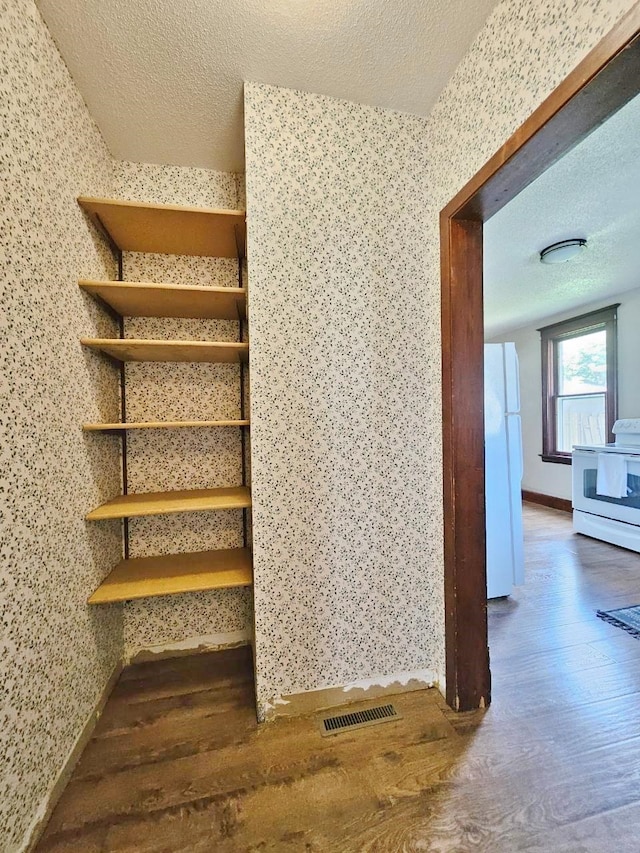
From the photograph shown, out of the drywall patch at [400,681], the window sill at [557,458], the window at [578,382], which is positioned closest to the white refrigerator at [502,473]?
the drywall patch at [400,681]

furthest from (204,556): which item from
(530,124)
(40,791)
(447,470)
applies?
(530,124)

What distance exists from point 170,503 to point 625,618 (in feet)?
8.81

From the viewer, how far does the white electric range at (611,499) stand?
3.20 meters

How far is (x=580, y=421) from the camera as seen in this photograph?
457cm

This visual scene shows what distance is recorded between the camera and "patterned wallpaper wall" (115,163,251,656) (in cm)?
188

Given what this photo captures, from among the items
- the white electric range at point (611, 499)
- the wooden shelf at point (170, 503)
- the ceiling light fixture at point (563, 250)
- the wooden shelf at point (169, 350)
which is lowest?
the white electric range at point (611, 499)

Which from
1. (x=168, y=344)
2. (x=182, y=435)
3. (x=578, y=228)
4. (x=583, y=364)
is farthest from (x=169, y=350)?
(x=583, y=364)

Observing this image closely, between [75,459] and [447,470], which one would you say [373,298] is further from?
[75,459]

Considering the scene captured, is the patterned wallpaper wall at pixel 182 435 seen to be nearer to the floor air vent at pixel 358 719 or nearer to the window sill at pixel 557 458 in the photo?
the floor air vent at pixel 358 719

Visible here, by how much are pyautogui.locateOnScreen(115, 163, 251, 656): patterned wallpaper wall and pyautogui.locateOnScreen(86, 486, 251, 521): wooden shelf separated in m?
0.12

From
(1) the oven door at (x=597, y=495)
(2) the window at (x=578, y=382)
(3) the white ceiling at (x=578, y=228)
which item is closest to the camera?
(3) the white ceiling at (x=578, y=228)

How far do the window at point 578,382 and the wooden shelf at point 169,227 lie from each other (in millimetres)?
4304

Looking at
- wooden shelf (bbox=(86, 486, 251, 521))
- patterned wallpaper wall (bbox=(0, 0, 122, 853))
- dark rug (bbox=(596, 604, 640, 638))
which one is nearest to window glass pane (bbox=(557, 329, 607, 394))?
dark rug (bbox=(596, 604, 640, 638))

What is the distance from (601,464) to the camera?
3486 millimetres
